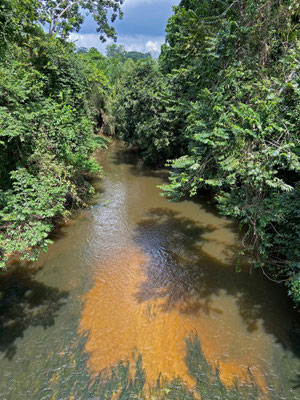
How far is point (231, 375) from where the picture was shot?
14.3 feet

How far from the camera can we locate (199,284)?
21.7ft

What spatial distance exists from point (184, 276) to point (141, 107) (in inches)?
466

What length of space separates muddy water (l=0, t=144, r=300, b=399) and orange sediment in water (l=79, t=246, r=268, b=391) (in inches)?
A: 0.9

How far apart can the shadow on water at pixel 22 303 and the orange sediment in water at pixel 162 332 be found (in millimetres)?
899

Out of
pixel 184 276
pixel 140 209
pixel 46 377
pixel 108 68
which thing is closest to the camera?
pixel 46 377

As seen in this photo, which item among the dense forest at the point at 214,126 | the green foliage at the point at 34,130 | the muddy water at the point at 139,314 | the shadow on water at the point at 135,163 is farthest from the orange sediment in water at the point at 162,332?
the shadow on water at the point at 135,163

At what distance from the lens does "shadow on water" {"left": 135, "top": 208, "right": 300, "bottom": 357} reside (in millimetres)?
5516

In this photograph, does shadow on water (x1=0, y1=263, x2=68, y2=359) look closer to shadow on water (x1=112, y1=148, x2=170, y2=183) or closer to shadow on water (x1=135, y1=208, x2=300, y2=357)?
shadow on water (x1=135, y1=208, x2=300, y2=357)

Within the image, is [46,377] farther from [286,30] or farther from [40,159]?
[286,30]

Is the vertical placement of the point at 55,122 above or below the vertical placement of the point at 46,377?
above

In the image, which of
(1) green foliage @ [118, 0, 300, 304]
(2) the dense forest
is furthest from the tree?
(1) green foliage @ [118, 0, 300, 304]

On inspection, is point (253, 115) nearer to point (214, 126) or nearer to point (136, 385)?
point (214, 126)

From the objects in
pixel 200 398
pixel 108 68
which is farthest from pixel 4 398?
pixel 108 68

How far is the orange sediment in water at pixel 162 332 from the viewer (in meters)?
4.54
